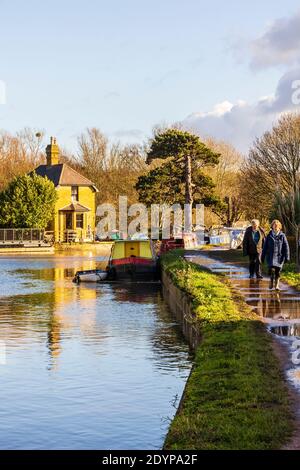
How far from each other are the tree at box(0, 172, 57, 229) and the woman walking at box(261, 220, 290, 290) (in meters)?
56.9

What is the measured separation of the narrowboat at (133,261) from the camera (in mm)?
38741

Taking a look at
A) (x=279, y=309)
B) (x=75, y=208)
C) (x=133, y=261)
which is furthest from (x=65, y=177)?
(x=279, y=309)

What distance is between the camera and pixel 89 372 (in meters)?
16.2

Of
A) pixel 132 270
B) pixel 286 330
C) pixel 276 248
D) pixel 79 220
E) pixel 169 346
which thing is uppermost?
pixel 79 220

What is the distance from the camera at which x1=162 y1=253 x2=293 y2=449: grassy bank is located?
30.0 feet

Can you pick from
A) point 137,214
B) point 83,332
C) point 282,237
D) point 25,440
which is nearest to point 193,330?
point 83,332

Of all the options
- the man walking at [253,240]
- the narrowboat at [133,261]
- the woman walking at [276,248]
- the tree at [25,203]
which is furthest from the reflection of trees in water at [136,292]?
the tree at [25,203]

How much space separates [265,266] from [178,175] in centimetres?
3737

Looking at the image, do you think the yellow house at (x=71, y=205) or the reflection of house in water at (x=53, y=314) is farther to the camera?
the yellow house at (x=71, y=205)

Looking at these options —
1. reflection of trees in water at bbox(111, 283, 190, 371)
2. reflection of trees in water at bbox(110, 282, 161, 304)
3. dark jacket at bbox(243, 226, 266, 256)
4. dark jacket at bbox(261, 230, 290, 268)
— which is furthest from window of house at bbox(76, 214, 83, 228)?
dark jacket at bbox(261, 230, 290, 268)

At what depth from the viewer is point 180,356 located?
58.7 feet

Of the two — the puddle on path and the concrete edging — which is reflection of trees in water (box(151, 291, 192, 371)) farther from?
the puddle on path

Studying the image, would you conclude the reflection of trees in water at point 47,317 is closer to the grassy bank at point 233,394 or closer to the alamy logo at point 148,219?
the grassy bank at point 233,394

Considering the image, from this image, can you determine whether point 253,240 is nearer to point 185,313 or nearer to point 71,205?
point 185,313
